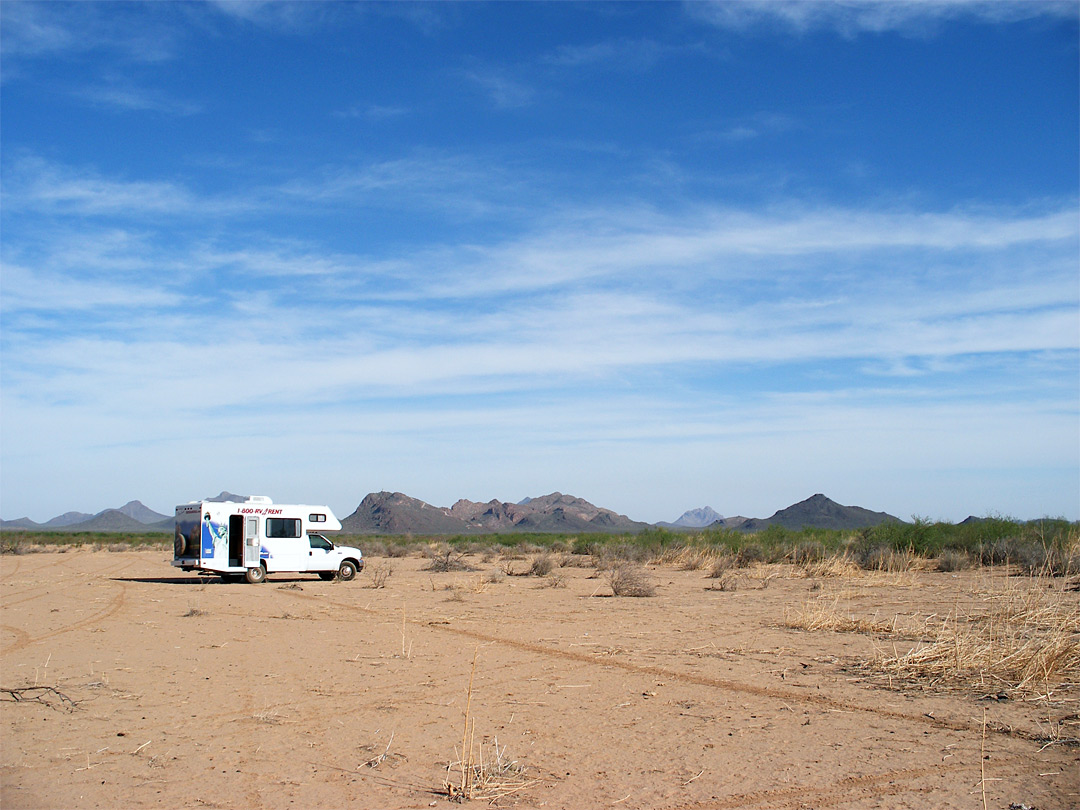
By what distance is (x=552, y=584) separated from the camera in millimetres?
25828

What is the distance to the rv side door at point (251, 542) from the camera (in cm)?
2683

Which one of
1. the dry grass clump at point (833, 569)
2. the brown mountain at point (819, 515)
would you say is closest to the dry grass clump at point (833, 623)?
the dry grass clump at point (833, 569)

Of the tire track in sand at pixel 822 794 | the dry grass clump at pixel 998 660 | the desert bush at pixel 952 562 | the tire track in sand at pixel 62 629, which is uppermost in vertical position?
the dry grass clump at pixel 998 660

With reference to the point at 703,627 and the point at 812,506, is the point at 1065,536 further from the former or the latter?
the point at 812,506

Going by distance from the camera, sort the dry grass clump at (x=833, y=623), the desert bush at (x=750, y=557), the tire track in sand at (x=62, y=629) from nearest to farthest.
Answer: the tire track in sand at (x=62, y=629) < the dry grass clump at (x=833, y=623) < the desert bush at (x=750, y=557)

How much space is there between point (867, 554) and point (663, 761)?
26495mm

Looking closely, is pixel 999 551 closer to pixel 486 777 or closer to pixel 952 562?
pixel 952 562

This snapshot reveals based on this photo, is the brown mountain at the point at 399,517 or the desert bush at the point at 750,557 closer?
the desert bush at the point at 750,557

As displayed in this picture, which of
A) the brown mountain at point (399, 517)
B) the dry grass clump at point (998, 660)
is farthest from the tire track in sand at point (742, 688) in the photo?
the brown mountain at point (399, 517)

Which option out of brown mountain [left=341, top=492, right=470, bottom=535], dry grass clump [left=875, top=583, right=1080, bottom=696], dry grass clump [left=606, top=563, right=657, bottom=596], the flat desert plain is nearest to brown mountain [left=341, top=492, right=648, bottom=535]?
brown mountain [left=341, top=492, right=470, bottom=535]

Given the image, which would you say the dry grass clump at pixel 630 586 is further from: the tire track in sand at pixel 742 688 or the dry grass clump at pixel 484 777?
the dry grass clump at pixel 484 777

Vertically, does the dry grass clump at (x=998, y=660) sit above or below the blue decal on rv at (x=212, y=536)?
below

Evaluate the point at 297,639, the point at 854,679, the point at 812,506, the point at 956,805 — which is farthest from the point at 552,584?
the point at 812,506

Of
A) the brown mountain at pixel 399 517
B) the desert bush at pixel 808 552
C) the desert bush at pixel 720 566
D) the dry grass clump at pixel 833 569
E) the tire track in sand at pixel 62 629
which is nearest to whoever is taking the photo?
the tire track in sand at pixel 62 629
